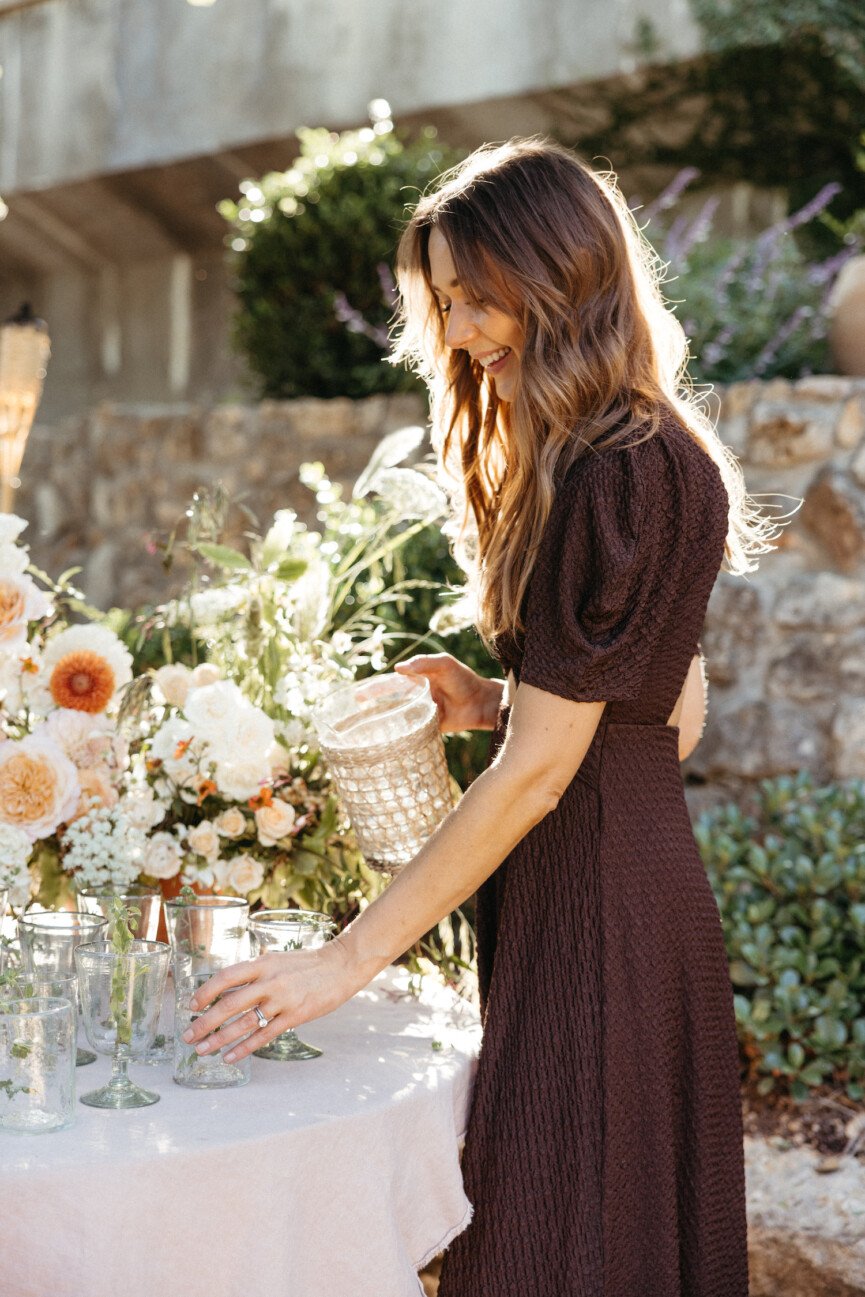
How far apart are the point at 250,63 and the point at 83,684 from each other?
6560mm

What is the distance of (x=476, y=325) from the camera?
159cm

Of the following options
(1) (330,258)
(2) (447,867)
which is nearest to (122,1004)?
(2) (447,867)

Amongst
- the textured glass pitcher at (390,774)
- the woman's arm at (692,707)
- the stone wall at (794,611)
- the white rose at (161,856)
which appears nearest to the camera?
the textured glass pitcher at (390,774)

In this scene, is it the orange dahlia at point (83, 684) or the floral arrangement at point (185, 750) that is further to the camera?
the orange dahlia at point (83, 684)

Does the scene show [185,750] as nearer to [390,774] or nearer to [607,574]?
[390,774]

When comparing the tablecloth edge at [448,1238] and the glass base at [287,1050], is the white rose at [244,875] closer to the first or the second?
the glass base at [287,1050]

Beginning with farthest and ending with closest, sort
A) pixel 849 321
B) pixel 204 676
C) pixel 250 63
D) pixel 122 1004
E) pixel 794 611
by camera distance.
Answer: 1. pixel 250 63
2. pixel 849 321
3. pixel 794 611
4. pixel 204 676
5. pixel 122 1004

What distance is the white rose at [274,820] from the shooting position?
68.5 inches

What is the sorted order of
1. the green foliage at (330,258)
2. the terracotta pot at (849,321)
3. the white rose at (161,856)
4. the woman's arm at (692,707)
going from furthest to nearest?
the green foliage at (330,258) → the terracotta pot at (849,321) → the woman's arm at (692,707) → the white rose at (161,856)

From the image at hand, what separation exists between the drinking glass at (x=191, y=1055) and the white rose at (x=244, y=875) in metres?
0.32

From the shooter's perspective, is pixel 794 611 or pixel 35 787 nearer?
pixel 35 787

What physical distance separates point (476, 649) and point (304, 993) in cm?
208

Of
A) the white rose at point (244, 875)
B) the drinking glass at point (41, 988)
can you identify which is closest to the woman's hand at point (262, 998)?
the drinking glass at point (41, 988)

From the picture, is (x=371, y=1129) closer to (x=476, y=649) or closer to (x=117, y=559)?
(x=476, y=649)
